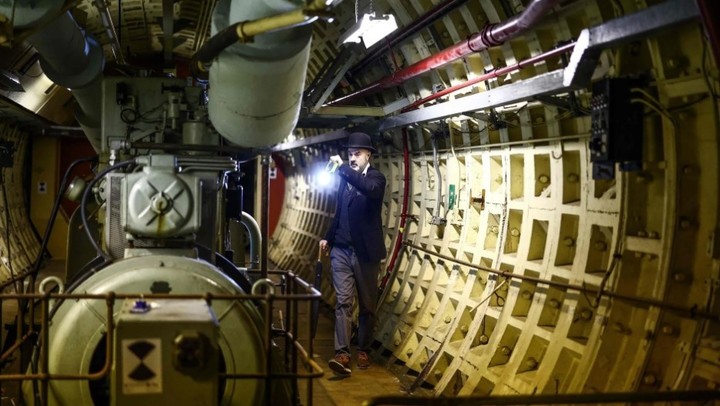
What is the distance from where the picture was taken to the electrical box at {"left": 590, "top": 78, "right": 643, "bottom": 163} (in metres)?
4.13

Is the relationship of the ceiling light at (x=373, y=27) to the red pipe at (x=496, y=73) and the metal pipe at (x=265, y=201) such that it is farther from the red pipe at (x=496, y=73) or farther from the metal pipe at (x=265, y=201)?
the metal pipe at (x=265, y=201)

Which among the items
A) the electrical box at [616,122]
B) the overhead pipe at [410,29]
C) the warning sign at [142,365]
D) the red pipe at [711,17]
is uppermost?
the overhead pipe at [410,29]

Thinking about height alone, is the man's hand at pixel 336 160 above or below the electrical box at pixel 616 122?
below

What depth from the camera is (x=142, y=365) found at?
3.16 metres

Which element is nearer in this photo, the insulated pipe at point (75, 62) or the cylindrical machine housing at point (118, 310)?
the cylindrical machine housing at point (118, 310)

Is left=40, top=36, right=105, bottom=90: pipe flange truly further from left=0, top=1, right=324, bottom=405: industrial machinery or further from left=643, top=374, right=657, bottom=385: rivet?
left=643, top=374, right=657, bottom=385: rivet

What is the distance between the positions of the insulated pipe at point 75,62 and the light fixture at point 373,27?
2249mm

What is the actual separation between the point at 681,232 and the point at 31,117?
11.4 metres

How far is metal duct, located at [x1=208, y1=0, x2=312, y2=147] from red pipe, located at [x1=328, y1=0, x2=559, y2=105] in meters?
1.53

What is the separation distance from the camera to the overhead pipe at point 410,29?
5.88 meters

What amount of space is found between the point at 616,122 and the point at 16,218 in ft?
44.0

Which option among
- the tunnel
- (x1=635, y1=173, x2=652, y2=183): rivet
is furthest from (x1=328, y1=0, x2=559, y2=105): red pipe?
(x1=635, y1=173, x2=652, y2=183): rivet

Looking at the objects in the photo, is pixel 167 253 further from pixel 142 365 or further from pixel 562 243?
pixel 562 243

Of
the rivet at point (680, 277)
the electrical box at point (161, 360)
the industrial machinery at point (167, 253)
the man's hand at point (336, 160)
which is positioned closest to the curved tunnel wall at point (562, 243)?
the rivet at point (680, 277)
